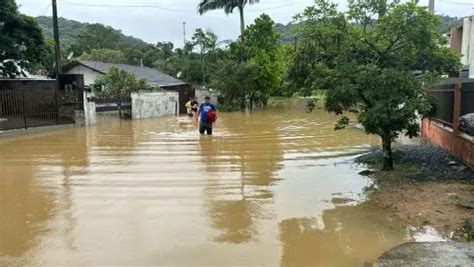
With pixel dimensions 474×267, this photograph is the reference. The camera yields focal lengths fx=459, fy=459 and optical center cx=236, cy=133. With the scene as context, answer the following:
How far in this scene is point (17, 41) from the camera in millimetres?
22125

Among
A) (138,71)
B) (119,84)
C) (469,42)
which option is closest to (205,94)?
(138,71)

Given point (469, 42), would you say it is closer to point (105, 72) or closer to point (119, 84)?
point (119, 84)

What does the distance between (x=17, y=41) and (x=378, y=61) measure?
18220 mm

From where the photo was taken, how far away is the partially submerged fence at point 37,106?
19.5 m

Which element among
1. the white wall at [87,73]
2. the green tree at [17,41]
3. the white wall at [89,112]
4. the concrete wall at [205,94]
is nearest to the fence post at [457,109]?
the white wall at [89,112]

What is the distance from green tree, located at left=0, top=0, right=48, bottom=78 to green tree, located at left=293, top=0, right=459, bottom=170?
16.2 meters

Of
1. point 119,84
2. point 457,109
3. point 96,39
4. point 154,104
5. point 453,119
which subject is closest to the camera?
point 457,109

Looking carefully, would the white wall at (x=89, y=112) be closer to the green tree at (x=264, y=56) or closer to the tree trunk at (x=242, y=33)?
the green tree at (x=264, y=56)

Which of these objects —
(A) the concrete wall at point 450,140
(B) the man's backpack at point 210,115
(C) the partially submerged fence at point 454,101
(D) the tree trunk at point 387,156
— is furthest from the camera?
(B) the man's backpack at point 210,115

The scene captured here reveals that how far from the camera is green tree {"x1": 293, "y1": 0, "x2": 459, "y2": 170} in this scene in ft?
→ 30.9

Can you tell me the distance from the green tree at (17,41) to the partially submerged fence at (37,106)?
189 cm

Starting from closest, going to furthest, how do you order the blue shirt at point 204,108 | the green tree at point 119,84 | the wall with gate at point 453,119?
the wall with gate at point 453,119
the blue shirt at point 204,108
the green tree at point 119,84

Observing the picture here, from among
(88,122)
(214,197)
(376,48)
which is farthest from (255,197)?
(88,122)

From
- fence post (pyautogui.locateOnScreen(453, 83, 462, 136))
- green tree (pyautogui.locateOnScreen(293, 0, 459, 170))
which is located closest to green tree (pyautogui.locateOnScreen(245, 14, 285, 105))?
fence post (pyautogui.locateOnScreen(453, 83, 462, 136))
